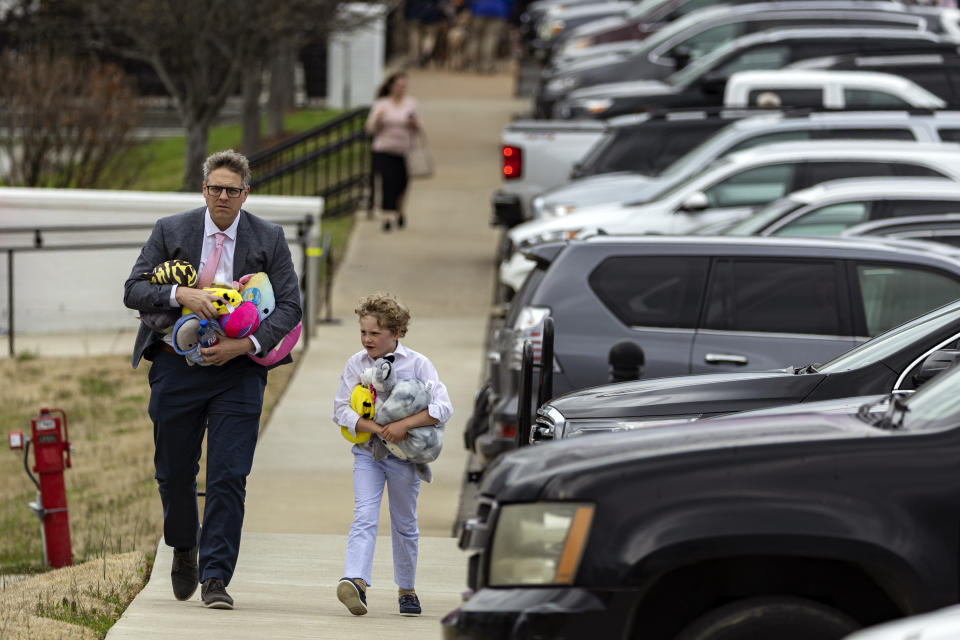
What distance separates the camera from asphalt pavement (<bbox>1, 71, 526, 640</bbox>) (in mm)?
6535

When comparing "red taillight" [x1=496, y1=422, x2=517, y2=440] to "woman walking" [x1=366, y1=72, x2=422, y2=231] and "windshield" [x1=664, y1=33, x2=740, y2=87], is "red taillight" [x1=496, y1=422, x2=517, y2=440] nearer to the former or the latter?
"woman walking" [x1=366, y1=72, x2=422, y2=231]

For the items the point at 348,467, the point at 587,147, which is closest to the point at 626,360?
the point at 348,467

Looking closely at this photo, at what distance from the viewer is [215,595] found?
6.55 meters

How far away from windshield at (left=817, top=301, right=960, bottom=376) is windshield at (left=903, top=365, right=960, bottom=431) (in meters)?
1.65

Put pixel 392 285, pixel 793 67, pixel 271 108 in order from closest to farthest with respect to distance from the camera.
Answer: pixel 392 285
pixel 793 67
pixel 271 108

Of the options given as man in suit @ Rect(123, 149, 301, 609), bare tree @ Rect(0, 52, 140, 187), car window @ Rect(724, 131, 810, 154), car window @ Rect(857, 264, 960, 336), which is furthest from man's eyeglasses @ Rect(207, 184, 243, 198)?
bare tree @ Rect(0, 52, 140, 187)

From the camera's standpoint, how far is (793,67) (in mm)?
20062

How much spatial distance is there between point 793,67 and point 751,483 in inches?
656

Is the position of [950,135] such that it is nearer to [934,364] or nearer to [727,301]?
[727,301]

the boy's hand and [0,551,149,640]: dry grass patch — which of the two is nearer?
[0,551,149,640]: dry grass patch

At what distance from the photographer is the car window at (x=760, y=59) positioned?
20562 mm

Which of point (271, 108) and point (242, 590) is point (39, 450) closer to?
point (242, 590)

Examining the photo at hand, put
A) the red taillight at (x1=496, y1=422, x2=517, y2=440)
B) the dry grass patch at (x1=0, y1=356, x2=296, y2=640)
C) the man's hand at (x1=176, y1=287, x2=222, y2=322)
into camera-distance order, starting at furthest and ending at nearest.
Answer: the red taillight at (x1=496, y1=422, x2=517, y2=440) → the dry grass patch at (x1=0, y1=356, x2=296, y2=640) → the man's hand at (x1=176, y1=287, x2=222, y2=322)

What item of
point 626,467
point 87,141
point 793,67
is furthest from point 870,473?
point 87,141
